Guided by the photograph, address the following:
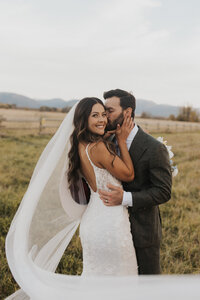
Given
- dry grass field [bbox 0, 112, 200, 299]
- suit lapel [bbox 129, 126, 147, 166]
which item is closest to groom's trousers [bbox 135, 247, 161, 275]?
suit lapel [bbox 129, 126, 147, 166]

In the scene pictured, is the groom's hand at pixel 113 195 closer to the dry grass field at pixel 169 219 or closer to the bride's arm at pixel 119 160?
the bride's arm at pixel 119 160

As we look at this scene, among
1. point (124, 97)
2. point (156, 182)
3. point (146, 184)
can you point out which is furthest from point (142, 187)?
point (124, 97)

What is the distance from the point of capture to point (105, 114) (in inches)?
102

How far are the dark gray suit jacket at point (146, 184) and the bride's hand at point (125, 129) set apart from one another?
97 millimetres

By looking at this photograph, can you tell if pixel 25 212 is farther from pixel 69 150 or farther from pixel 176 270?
pixel 176 270

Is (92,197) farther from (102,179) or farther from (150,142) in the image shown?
(150,142)

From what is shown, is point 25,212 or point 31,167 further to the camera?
point 31,167

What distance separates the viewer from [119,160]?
246 centimetres

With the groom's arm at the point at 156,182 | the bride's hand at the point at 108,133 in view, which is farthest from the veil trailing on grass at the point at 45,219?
the groom's arm at the point at 156,182

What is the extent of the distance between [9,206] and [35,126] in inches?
616

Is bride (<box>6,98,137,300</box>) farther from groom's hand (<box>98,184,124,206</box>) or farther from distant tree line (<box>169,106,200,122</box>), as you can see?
distant tree line (<box>169,106,200,122</box>)

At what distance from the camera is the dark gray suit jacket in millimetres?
2518

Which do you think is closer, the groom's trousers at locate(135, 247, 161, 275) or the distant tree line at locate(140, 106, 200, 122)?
the groom's trousers at locate(135, 247, 161, 275)

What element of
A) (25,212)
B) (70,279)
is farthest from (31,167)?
(70,279)
